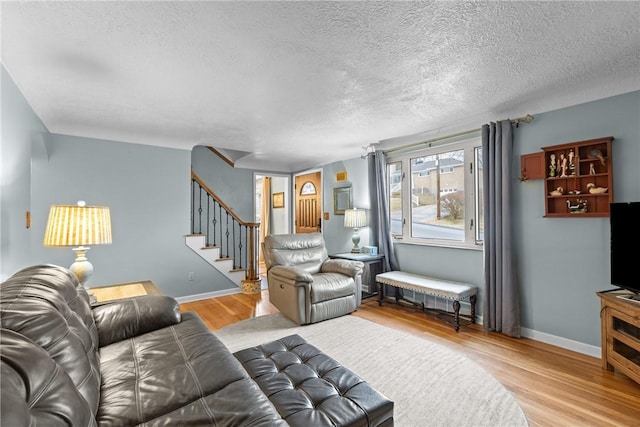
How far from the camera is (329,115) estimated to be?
3.15 meters

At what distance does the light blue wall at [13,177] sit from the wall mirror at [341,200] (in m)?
3.96

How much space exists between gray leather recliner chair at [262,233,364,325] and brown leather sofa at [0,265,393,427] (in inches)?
58.8

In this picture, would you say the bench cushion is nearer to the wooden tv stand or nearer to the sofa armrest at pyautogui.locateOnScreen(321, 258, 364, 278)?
the sofa armrest at pyautogui.locateOnScreen(321, 258, 364, 278)

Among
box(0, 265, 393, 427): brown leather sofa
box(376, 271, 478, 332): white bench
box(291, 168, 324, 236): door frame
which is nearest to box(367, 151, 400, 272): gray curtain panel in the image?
box(376, 271, 478, 332): white bench

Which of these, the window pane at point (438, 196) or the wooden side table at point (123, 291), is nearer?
the wooden side table at point (123, 291)

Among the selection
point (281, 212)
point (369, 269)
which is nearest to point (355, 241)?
point (369, 269)

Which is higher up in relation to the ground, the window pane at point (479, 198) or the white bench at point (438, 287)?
the window pane at point (479, 198)

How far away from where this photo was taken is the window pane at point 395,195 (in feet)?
14.2

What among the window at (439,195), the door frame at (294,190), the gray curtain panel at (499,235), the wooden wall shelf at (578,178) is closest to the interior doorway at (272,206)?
the door frame at (294,190)

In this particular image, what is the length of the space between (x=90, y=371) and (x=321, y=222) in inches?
186

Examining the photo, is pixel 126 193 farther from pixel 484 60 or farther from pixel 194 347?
pixel 484 60

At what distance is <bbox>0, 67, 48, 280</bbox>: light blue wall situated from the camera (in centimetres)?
192

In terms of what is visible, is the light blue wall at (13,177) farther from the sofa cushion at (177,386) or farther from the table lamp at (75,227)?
the sofa cushion at (177,386)

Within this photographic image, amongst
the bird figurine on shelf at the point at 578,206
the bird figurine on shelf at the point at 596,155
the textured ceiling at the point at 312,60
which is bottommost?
the bird figurine on shelf at the point at 578,206
